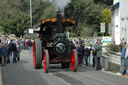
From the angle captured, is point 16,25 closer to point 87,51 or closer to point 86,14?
point 86,14

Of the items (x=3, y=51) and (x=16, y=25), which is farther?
(x=16, y=25)

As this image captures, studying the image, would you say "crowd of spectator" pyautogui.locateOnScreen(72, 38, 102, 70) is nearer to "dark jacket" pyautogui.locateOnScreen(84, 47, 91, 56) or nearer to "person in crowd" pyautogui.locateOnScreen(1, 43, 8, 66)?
"dark jacket" pyautogui.locateOnScreen(84, 47, 91, 56)

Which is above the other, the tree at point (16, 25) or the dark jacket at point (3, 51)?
the tree at point (16, 25)

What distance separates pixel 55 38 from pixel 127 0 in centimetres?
1494

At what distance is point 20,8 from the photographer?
62438 millimetres

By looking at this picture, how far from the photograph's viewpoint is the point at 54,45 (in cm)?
1259

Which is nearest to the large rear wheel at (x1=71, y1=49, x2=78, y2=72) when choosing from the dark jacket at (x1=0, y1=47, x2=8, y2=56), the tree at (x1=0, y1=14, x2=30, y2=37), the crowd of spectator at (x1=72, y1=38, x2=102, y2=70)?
the crowd of spectator at (x1=72, y1=38, x2=102, y2=70)

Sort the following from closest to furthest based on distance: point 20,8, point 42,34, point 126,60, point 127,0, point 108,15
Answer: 1. point 126,60
2. point 42,34
3. point 127,0
4. point 108,15
5. point 20,8

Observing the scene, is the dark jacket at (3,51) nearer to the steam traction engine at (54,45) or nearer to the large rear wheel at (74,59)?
the steam traction engine at (54,45)

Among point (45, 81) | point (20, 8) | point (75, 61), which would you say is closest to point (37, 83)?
point (45, 81)

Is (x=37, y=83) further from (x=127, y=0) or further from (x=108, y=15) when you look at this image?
(x=108, y=15)

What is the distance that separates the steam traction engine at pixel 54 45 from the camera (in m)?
12.6

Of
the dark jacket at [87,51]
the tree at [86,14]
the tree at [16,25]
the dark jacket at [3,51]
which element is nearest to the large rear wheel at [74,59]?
the dark jacket at [87,51]

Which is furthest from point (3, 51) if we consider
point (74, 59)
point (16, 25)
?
point (16, 25)
